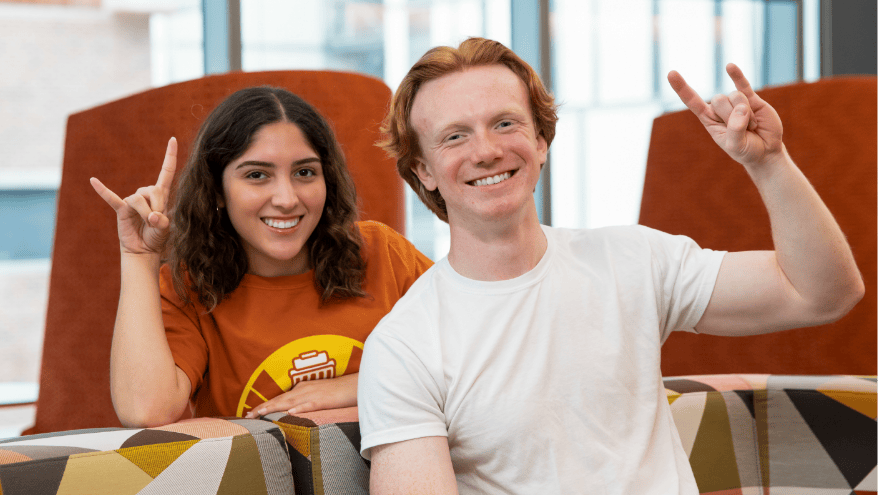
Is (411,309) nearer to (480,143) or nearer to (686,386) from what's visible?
(480,143)

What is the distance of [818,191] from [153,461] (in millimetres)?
1454

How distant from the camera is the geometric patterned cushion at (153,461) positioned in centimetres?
78

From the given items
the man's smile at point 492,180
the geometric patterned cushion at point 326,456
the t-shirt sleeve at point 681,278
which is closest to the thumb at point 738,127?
the t-shirt sleeve at point 681,278

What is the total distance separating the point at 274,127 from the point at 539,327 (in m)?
0.65

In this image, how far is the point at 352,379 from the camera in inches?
45.8

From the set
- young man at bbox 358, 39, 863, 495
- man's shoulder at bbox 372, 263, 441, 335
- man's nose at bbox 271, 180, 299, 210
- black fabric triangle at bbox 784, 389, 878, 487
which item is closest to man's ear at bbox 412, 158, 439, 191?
young man at bbox 358, 39, 863, 495

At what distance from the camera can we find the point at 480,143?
3.24ft

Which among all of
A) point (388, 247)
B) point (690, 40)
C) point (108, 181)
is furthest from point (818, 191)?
point (690, 40)

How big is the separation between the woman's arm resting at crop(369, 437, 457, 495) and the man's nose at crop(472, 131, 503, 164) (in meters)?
0.38

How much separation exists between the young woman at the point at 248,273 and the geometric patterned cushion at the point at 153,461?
0.72 feet

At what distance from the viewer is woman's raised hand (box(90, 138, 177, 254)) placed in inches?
44.6

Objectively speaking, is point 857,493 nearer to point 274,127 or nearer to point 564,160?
point 274,127

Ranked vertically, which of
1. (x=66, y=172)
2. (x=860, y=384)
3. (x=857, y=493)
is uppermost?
(x=66, y=172)

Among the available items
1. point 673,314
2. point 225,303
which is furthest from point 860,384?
point 225,303
